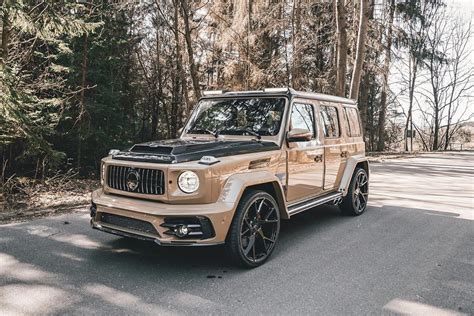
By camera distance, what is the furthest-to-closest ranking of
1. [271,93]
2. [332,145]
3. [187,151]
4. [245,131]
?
[332,145]
[271,93]
[245,131]
[187,151]

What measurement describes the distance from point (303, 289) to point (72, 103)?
34.6 ft

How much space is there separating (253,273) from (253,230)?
0.48m

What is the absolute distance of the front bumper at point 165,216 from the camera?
372 centimetres

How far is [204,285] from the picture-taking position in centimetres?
375

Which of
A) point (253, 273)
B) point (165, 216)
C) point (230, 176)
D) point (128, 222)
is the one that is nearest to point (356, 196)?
point (253, 273)

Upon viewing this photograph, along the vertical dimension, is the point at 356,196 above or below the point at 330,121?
below

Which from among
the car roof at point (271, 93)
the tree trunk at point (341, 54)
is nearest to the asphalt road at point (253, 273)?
the car roof at point (271, 93)

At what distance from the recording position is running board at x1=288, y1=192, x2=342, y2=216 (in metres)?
5.05

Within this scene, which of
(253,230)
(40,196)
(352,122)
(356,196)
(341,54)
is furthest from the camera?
(341,54)

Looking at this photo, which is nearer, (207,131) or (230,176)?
(230,176)

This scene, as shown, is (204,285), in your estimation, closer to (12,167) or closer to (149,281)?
(149,281)

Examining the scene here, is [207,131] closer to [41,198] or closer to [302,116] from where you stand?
[302,116]

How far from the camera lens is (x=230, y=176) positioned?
406 centimetres

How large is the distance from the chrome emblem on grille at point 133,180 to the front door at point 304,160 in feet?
6.49
